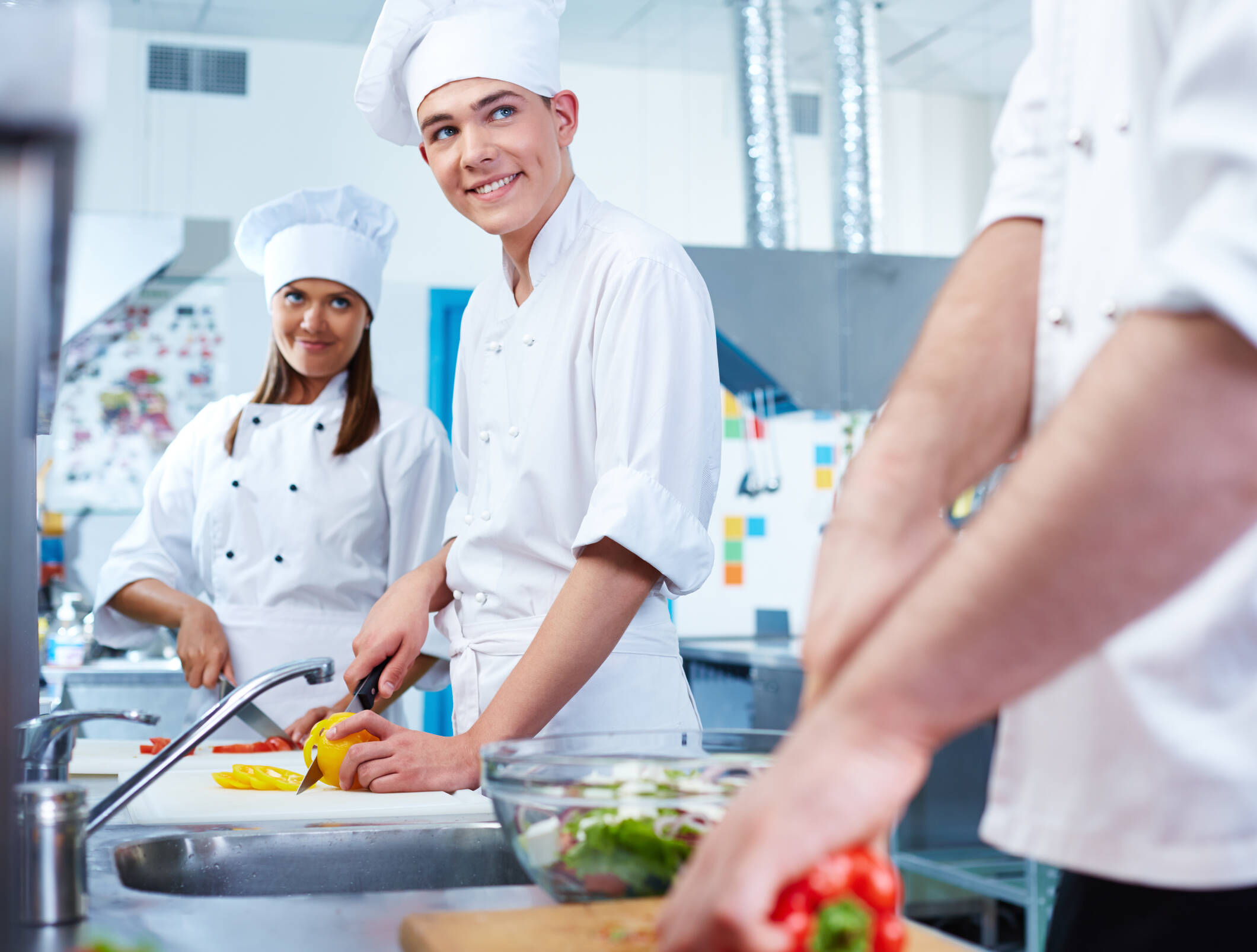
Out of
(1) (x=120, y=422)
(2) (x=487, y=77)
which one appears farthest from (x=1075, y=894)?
(1) (x=120, y=422)

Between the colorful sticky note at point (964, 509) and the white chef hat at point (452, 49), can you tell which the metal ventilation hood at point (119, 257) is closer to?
the white chef hat at point (452, 49)

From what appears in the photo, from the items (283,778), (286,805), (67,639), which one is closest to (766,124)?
(67,639)

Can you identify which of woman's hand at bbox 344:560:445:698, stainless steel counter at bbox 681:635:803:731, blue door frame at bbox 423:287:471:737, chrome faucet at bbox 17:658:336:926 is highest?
blue door frame at bbox 423:287:471:737

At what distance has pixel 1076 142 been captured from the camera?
2.11 feet

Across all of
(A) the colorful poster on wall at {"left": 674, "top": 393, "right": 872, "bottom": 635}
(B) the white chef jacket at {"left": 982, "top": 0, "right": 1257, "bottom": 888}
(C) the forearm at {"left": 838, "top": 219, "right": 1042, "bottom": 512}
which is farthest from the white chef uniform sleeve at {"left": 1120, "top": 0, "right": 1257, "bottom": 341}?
(A) the colorful poster on wall at {"left": 674, "top": 393, "right": 872, "bottom": 635}

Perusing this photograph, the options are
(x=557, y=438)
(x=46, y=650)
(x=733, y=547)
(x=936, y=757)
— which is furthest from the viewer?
(x=733, y=547)

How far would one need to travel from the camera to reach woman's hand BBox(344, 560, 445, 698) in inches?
55.1

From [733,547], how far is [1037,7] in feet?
13.7

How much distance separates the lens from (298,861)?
1008 millimetres

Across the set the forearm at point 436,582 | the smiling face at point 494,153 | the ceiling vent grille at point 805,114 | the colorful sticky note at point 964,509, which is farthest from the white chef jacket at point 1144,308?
the ceiling vent grille at point 805,114

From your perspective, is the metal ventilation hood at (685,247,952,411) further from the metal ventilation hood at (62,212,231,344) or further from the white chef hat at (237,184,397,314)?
the metal ventilation hood at (62,212,231,344)

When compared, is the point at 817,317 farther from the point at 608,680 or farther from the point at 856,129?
the point at 608,680

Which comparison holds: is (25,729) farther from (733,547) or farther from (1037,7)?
(733,547)

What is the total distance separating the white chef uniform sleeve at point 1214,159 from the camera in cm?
41
